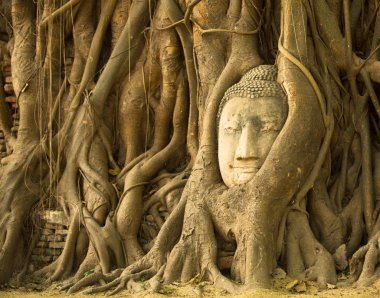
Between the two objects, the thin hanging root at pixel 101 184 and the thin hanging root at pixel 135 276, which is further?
the thin hanging root at pixel 101 184

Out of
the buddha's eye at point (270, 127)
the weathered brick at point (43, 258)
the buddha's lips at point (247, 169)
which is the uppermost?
the buddha's eye at point (270, 127)

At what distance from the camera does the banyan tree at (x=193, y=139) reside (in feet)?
18.7

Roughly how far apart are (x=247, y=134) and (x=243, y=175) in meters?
0.34

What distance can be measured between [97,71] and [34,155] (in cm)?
111

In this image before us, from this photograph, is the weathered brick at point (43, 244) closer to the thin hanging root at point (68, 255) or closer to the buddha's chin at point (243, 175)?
the thin hanging root at point (68, 255)

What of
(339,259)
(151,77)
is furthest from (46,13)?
(339,259)

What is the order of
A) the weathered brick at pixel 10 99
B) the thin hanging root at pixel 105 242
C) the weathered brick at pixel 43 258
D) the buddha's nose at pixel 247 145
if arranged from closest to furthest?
the buddha's nose at pixel 247 145, the thin hanging root at pixel 105 242, the weathered brick at pixel 43 258, the weathered brick at pixel 10 99

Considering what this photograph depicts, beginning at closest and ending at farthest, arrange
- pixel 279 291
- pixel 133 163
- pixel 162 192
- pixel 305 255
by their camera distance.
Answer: pixel 279 291 < pixel 305 255 < pixel 162 192 < pixel 133 163

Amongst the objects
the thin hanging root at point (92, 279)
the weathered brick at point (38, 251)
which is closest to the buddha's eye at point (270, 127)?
the thin hanging root at point (92, 279)

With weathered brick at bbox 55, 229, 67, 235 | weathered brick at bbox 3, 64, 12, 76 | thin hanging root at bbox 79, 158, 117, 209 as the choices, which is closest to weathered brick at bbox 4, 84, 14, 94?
weathered brick at bbox 3, 64, 12, 76

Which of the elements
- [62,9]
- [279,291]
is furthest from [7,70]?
[279,291]

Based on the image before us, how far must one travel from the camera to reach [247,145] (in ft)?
19.1

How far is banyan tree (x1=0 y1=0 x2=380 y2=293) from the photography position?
5711 millimetres

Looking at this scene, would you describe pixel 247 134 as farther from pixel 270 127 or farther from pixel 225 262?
pixel 225 262
